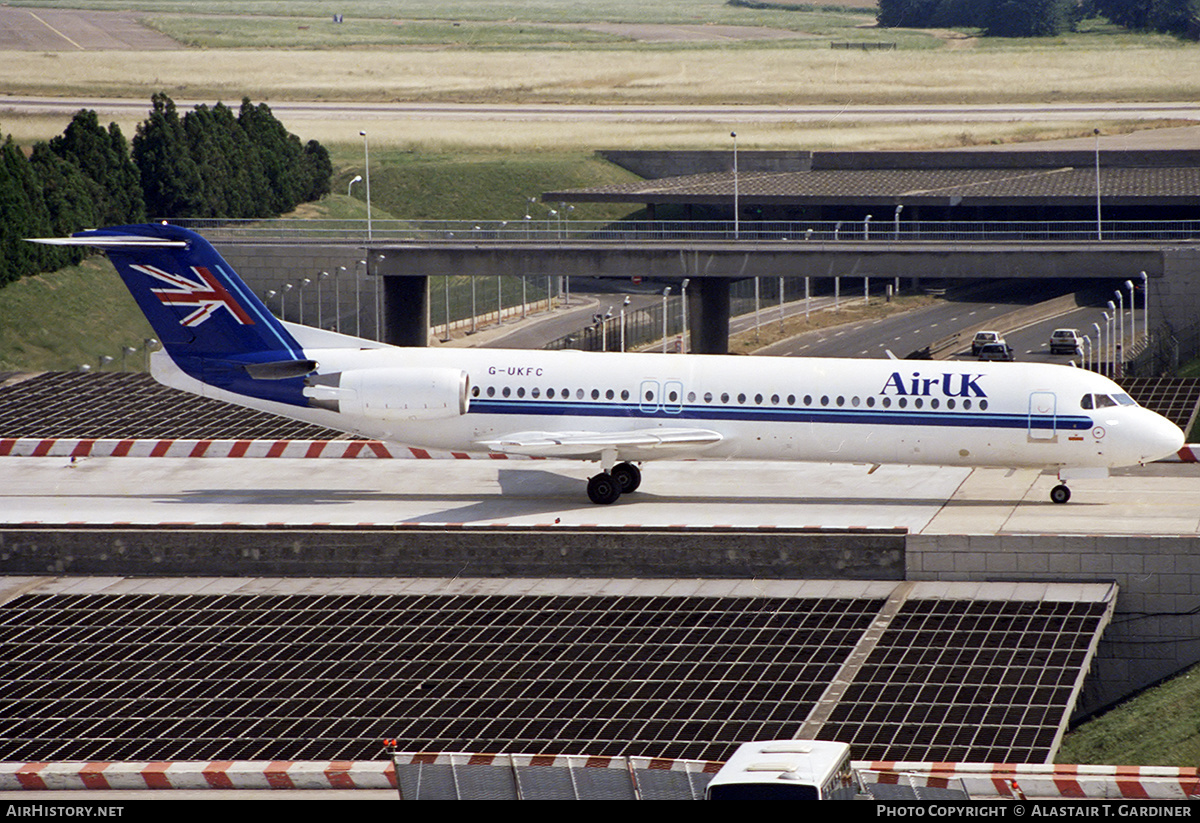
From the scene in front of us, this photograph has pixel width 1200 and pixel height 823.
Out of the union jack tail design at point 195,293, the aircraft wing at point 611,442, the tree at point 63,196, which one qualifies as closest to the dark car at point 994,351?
the aircraft wing at point 611,442

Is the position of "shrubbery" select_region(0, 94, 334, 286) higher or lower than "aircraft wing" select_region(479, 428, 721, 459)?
higher

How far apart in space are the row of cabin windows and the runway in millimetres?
2520

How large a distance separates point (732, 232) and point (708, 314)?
4.51 metres

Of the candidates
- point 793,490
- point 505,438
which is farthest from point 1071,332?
point 505,438

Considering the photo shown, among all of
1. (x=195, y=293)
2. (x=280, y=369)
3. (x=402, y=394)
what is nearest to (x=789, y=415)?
(x=402, y=394)

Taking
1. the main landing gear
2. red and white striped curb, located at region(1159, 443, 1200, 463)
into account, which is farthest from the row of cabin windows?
red and white striped curb, located at region(1159, 443, 1200, 463)

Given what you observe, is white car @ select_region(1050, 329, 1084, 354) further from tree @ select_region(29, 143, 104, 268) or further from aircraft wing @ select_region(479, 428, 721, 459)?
tree @ select_region(29, 143, 104, 268)

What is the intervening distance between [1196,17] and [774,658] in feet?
480

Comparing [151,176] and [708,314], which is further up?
[151,176]

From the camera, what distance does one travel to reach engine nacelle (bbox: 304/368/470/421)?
3766 centimetres

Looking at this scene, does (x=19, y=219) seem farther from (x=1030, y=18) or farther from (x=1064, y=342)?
(x=1030, y=18)

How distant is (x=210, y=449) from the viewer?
45719 millimetres
